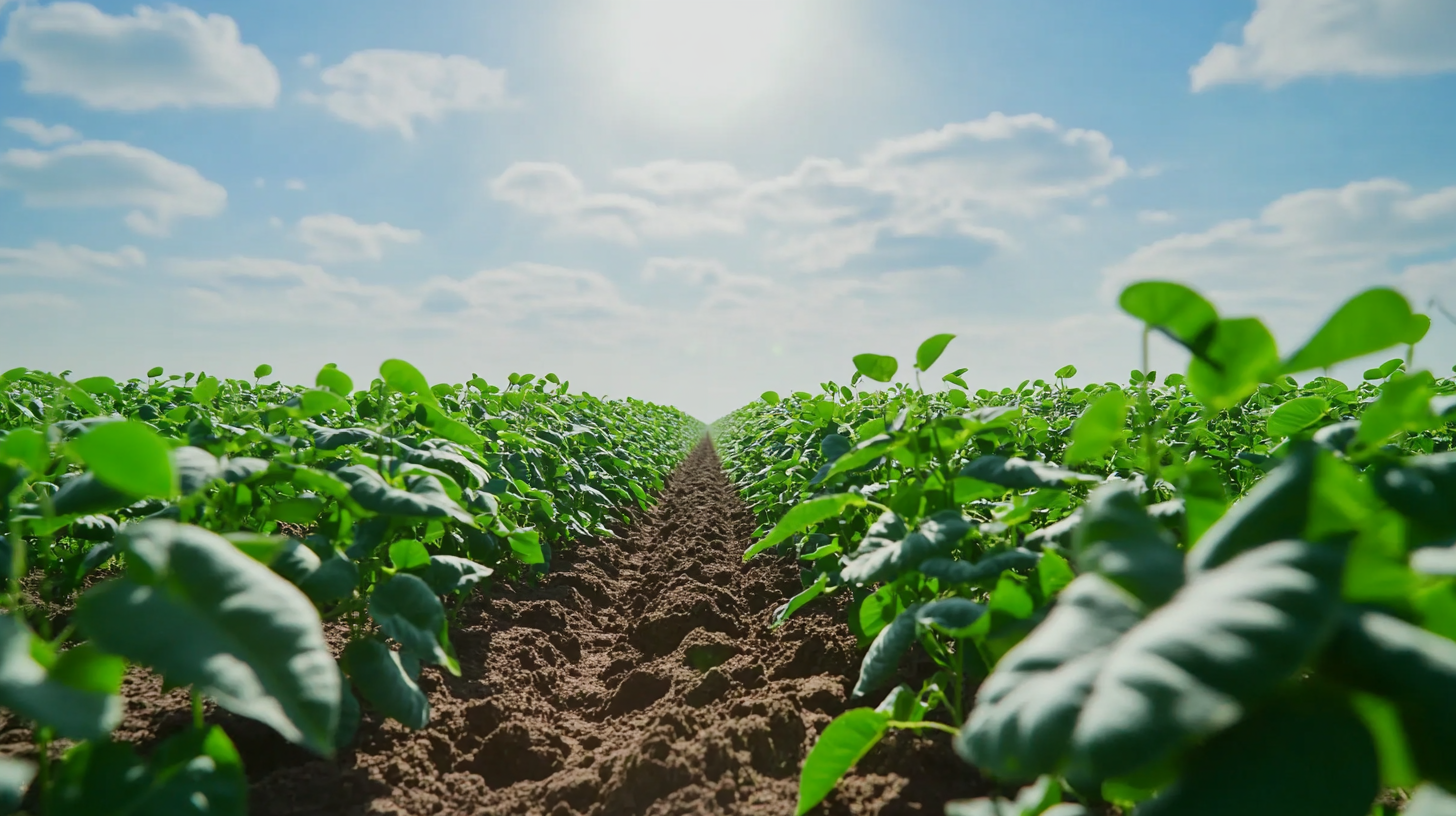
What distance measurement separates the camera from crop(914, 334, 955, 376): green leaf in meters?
2.22

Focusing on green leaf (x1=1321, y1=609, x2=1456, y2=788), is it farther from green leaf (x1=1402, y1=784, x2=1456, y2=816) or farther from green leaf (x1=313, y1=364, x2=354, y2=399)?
green leaf (x1=313, y1=364, x2=354, y2=399)

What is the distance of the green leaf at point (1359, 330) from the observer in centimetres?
97

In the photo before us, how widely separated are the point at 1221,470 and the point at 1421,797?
3.84 metres

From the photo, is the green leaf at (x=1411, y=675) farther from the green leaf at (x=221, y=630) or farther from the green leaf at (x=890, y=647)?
the green leaf at (x=221, y=630)

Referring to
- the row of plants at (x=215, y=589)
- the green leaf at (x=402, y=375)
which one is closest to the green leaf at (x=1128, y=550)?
the row of plants at (x=215, y=589)

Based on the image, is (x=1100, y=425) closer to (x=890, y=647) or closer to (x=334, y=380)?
(x=890, y=647)

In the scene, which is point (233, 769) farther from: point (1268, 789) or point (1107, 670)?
point (1268, 789)

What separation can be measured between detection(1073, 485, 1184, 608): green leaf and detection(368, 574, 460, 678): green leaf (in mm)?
1274

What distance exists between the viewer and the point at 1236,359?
3.65 ft

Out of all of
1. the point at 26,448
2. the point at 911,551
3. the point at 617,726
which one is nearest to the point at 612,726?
the point at 617,726

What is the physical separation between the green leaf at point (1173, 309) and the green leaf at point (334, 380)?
1.84m

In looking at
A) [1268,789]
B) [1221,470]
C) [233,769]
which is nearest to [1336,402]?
[1221,470]

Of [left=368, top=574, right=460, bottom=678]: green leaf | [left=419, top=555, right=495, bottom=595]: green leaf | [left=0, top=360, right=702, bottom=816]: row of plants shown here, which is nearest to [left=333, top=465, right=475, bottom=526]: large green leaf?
[left=0, top=360, right=702, bottom=816]: row of plants

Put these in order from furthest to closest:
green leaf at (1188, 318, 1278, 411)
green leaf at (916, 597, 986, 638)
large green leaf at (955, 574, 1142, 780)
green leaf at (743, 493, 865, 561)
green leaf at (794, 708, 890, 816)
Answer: green leaf at (743, 493, 865, 561) < green leaf at (794, 708, 890, 816) < green leaf at (916, 597, 986, 638) < green leaf at (1188, 318, 1278, 411) < large green leaf at (955, 574, 1142, 780)
